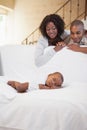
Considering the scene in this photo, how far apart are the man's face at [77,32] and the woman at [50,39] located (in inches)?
4.8

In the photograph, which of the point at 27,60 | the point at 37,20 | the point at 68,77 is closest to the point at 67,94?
the point at 68,77

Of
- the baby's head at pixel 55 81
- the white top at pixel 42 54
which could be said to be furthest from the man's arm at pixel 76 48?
the baby's head at pixel 55 81

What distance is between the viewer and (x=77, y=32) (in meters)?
2.26

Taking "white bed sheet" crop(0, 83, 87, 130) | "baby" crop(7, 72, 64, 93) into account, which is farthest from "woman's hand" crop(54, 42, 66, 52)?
"white bed sheet" crop(0, 83, 87, 130)

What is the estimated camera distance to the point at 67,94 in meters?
1.50

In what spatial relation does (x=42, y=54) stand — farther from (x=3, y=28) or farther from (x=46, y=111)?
(x=3, y=28)

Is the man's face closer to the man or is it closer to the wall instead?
the man

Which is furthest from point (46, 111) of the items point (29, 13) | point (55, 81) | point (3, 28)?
point (3, 28)

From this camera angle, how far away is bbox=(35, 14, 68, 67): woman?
91.7 inches

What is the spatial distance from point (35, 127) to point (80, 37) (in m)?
1.10

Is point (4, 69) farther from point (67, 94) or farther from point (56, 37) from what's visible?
point (67, 94)

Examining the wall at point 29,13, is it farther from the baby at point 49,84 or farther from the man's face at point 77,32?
the baby at point 49,84

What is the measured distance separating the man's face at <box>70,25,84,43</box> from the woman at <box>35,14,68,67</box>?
0.12 meters

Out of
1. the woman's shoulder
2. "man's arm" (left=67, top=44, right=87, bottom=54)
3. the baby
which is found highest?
the woman's shoulder
